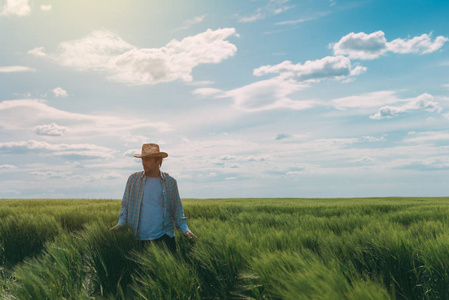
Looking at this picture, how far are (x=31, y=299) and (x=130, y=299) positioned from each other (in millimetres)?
810

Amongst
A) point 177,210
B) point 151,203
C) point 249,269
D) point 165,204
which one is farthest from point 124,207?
point 249,269

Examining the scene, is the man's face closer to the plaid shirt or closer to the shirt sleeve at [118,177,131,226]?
the plaid shirt

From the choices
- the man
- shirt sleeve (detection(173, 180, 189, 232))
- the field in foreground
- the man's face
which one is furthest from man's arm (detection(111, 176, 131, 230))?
shirt sleeve (detection(173, 180, 189, 232))

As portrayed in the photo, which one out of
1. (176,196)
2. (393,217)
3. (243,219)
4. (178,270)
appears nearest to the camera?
(178,270)

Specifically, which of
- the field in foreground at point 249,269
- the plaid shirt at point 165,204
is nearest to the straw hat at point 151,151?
the plaid shirt at point 165,204

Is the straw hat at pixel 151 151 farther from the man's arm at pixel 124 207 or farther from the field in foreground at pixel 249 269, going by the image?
the field in foreground at pixel 249 269

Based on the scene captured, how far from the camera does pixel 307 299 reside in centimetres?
179

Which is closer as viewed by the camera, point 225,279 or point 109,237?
point 225,279

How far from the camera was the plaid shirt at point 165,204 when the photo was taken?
14.5 feet

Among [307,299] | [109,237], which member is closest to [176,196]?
[109,237]

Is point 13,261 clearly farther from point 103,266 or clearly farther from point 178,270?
point 178,270

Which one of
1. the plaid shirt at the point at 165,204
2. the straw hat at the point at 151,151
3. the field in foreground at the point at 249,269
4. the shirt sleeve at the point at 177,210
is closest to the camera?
the field in foreground at the point at 249,269

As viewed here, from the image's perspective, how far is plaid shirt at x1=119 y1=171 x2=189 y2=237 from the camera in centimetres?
443

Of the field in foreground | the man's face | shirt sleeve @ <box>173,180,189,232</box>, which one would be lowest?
the field in foreground
